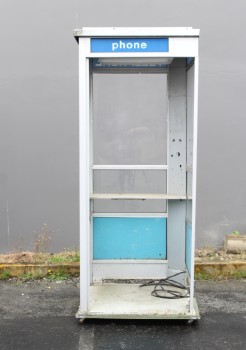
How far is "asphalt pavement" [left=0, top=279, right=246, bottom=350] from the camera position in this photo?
3.83m

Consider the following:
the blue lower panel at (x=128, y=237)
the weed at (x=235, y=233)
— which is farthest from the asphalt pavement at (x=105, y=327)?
the weed at (x=235, y=233)

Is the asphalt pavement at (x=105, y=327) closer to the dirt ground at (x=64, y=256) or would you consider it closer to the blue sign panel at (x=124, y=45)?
the dirt ground at (x=64, y=256)

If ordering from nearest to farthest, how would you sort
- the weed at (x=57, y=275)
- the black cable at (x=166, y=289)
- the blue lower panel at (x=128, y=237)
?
the black cable at (x=166, y=289), the blue lower panel at (x=128, y=237), the weed at (x=57, y=275)

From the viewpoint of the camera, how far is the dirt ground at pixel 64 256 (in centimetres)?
579

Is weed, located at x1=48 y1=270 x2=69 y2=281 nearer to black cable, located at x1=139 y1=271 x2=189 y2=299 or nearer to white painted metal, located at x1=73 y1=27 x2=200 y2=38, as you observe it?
black cable, located at x1=139 y1=271 x2=189 y2=299

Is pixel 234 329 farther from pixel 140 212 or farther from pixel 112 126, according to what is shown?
pixel 112 126

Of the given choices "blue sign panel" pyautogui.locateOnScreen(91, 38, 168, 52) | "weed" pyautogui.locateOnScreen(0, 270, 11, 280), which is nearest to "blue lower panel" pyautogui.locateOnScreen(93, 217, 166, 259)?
"weed" pyautogui.locateOnScreen(0, 270, 11, 280)

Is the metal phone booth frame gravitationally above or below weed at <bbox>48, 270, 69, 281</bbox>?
above

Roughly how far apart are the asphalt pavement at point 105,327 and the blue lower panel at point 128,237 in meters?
0.59

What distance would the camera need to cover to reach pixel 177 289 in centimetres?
480

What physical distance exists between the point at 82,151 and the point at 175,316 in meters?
1.68

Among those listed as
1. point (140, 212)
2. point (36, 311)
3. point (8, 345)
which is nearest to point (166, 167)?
point (140, 212)

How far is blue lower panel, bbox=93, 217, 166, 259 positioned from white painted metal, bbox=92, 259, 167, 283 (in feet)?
0.24

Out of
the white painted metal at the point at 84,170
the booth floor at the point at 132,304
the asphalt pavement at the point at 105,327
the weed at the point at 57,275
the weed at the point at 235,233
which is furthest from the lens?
the weed at the point at 235,233
